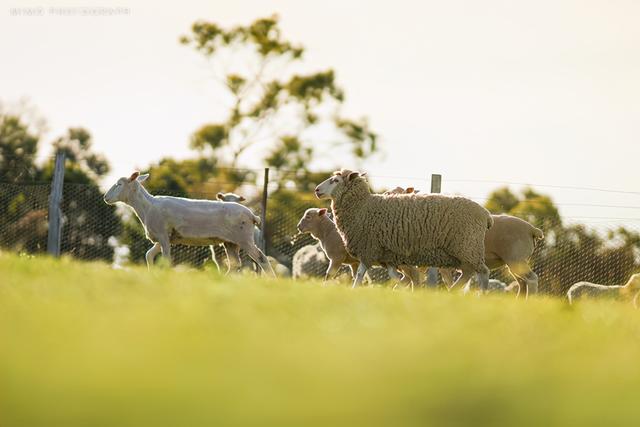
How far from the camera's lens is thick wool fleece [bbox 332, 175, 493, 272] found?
34.2 ft

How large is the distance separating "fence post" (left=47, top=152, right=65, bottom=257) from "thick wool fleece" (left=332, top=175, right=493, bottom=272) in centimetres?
532

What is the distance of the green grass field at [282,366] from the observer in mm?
1509

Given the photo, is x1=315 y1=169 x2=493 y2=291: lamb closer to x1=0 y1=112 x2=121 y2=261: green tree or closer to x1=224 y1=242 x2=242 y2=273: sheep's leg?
x1=224 y1=242 x2=242 y2=273: sheep's leg

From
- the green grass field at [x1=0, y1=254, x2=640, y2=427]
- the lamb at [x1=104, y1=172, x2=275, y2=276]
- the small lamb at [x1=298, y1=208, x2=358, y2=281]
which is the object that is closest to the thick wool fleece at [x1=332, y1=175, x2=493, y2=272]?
the lamb at [x1=104, y1=172, x2=275, y2=276]

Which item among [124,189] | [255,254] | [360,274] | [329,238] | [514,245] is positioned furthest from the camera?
[329,238]

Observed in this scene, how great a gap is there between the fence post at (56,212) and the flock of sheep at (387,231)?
231 cm

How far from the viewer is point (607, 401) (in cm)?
185

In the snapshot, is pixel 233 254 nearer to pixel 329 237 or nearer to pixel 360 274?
pixel 329 237

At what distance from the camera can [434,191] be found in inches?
549

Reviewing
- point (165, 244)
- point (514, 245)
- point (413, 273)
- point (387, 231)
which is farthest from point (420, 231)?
point (165, 244)

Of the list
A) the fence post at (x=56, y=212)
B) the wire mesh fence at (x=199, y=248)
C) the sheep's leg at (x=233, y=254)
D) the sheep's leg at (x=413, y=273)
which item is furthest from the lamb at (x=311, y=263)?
the sheep's leg at (x=413, y=273)

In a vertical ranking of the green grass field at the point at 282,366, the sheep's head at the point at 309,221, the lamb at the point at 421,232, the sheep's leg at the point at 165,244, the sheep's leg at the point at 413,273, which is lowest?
the sheep's leg at the point at 413,273

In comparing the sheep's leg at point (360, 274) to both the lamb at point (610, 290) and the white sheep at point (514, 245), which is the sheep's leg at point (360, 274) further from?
the lamb at point (610, 290)

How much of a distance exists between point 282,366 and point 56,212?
12985 mm
